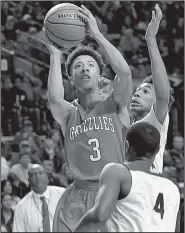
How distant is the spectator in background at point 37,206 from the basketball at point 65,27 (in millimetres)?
2337

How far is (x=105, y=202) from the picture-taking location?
11.8ft

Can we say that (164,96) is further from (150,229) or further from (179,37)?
(179,37)

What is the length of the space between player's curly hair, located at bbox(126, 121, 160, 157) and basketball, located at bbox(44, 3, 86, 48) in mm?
2105

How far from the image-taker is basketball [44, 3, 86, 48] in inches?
226

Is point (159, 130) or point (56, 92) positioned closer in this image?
point (159, 130)

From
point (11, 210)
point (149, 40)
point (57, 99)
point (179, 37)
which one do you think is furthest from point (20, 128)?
point (149, 40)

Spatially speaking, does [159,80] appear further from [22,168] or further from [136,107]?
[22,168]

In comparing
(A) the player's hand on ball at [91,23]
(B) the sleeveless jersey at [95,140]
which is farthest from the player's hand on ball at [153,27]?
(B) the sleeveless jersey at [95,140]

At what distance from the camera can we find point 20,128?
12.5m

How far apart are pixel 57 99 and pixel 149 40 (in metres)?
1.05

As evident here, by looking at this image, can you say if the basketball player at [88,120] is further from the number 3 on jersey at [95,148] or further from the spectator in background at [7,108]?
the spectator in background at [7,108]

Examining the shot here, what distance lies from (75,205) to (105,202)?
1730mm

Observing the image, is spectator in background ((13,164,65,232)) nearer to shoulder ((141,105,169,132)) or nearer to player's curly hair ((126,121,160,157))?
shoulder ((141,105,169,132))

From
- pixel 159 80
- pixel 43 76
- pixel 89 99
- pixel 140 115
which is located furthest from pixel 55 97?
pixel 43 76
